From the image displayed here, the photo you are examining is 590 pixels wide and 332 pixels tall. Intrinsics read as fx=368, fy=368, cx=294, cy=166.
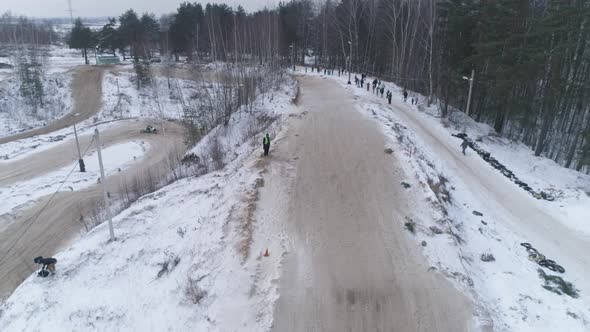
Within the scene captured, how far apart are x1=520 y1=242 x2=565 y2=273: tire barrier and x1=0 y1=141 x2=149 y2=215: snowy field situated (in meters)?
24.6

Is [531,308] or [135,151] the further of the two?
[135,151]

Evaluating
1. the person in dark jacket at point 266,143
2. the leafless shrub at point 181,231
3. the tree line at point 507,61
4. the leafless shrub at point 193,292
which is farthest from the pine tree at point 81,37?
the leafless shrub at point 193,292

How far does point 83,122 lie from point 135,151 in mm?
14583

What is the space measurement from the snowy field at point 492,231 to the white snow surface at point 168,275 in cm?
571

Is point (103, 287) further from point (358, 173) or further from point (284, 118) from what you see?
point (284, 118)

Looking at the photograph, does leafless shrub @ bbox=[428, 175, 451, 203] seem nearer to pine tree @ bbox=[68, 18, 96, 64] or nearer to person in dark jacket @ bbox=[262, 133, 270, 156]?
person in dark jacket @ bbox=[262, 133, 270, 156]

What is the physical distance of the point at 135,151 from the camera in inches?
1251

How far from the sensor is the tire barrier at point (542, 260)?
13.0 meters

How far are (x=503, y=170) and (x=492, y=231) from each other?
8501 mm

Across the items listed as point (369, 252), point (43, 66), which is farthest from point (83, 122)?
point (369, 252)

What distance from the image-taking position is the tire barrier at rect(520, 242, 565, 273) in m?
13.0

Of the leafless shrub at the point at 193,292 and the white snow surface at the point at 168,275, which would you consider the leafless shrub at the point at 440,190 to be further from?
the leafless shrub at the point at 193,292

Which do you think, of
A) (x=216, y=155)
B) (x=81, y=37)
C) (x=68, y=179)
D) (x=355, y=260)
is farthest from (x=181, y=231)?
(x=81, y=37)

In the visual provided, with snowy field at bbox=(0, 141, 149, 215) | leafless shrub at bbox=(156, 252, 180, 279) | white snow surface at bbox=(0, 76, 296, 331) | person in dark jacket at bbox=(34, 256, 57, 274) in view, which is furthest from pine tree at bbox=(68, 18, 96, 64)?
leafless shrub at bbox=(156, 252, 180, 279)
